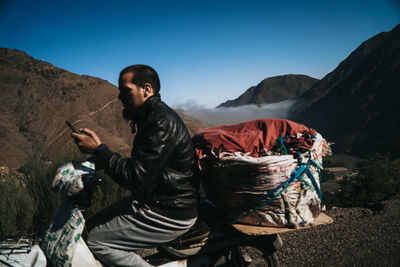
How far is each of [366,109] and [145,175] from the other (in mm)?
99629

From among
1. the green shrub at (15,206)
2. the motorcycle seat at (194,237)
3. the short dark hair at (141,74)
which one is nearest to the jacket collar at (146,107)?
the short dark hair at (141,74)

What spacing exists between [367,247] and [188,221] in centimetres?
343

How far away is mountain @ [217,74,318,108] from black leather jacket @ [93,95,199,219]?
179 m

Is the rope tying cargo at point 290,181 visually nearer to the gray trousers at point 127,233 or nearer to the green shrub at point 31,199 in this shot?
the gray trousers at point 127,233

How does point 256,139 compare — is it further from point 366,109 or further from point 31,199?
point 366,109

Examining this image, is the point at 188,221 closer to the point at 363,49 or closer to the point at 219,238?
the point at 219,238

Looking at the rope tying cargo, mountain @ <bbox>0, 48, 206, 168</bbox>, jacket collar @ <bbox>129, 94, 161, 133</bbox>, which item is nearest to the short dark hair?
jacket collar @ <bbox>129, 94, 161, 133</bbox>

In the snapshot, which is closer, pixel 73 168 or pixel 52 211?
pixel 73 168

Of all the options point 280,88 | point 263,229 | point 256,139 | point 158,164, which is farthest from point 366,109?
point 158,164

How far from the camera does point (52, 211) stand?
164 inches

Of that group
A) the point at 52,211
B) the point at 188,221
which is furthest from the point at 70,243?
A: the point at 52,211

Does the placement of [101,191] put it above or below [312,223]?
below

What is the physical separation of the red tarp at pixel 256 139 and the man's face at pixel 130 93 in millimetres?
629

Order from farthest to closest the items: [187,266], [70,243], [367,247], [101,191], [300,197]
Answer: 1. [101,191]
2. [367,247]
3. [187,266]
4. [300,197]
5. [70,243]
